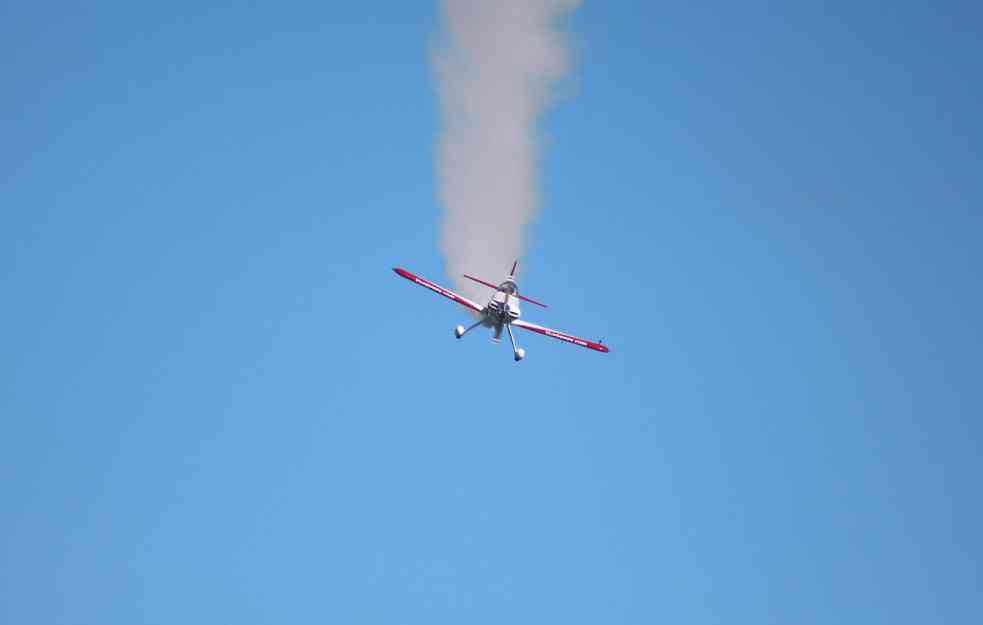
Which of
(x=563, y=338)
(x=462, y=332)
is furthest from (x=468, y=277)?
(x=563, y=338)

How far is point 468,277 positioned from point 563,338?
847 cm

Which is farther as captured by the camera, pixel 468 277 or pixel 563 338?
pixel 563 338

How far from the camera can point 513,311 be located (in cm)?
7012

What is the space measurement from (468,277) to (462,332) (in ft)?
9.67

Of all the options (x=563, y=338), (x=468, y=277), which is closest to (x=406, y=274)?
(x=468, y=277)

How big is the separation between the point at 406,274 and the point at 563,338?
9.98 meters

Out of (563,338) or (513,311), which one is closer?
(513,311)

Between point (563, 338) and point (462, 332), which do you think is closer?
point (462, 332)

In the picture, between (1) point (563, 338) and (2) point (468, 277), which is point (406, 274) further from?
(1) point (563, 338)

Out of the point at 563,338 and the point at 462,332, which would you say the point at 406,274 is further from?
the point at 563,338

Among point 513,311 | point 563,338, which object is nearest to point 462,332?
point 513,311

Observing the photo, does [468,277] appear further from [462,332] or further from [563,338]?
[563,338]

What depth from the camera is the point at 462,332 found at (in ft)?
230

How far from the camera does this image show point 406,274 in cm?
7088
